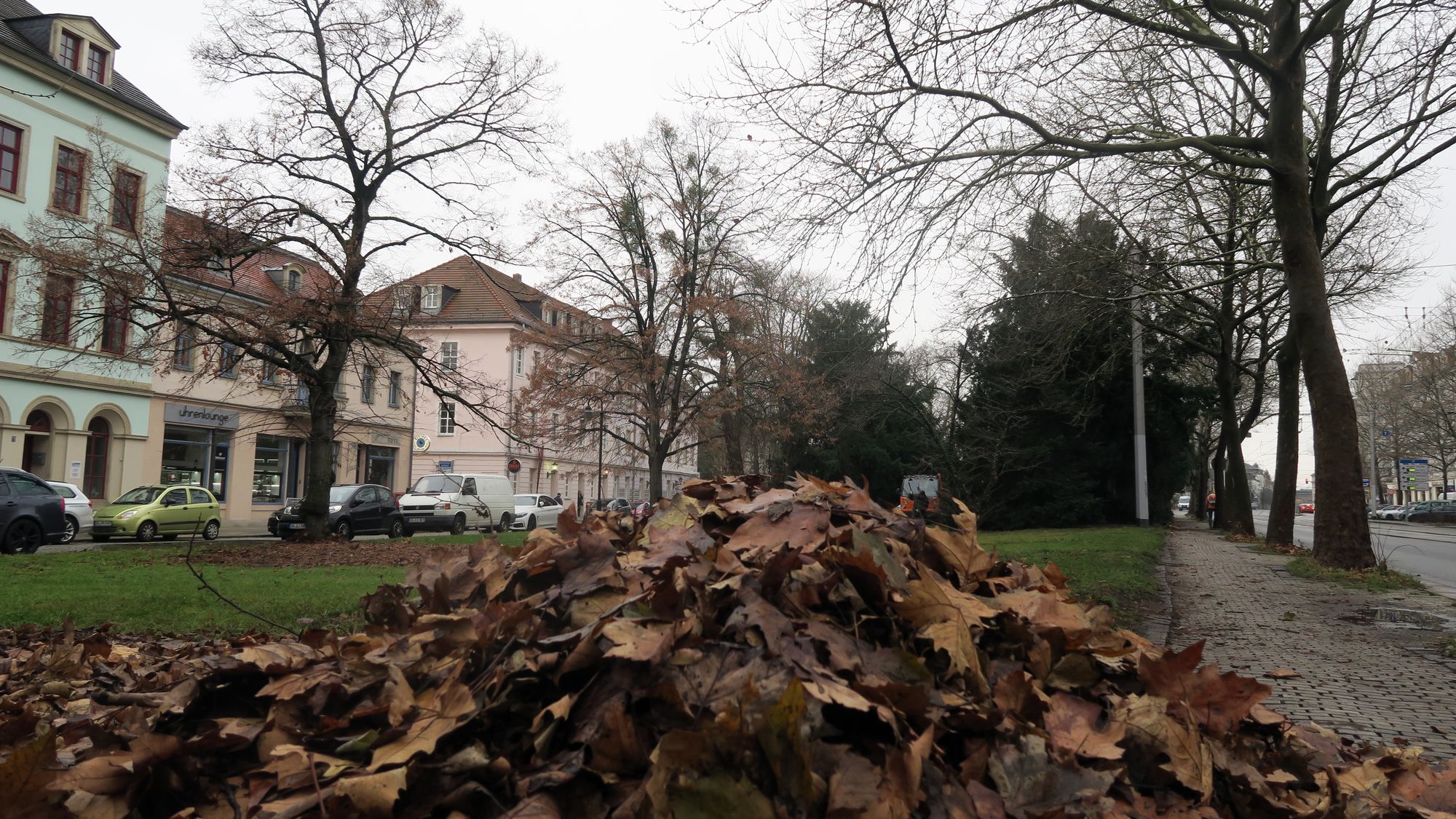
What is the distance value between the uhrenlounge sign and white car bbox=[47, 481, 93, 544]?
937cm

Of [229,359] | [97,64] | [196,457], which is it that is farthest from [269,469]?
[229,359]

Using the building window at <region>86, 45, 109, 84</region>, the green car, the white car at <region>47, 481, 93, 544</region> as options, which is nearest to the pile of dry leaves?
the green car

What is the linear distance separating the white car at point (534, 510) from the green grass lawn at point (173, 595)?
78.6 ft

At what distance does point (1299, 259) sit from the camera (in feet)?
39.9

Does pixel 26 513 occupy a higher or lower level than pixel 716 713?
lower

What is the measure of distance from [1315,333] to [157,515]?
2652 cm

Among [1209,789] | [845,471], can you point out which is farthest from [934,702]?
[845,471]

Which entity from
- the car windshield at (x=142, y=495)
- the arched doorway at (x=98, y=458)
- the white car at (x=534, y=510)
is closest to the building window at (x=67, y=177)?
the arched doorway at (x=98, y=458)

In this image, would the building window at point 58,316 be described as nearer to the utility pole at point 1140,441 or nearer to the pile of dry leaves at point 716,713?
the pile of dry leaves at point 716,713

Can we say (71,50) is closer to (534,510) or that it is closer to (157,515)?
(157,515)

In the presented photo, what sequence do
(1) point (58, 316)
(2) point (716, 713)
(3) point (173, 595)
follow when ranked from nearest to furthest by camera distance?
(2) point (716, 713) < (3) point (173, 595) < (1) point (58, 316)

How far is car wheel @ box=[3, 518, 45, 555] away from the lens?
54.6ft

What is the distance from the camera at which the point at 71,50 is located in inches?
1126

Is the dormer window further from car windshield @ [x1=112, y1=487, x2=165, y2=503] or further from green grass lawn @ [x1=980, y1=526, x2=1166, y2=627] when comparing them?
green grass lawn @ [x1=980, y1=526, x2=1166, y2=627]
